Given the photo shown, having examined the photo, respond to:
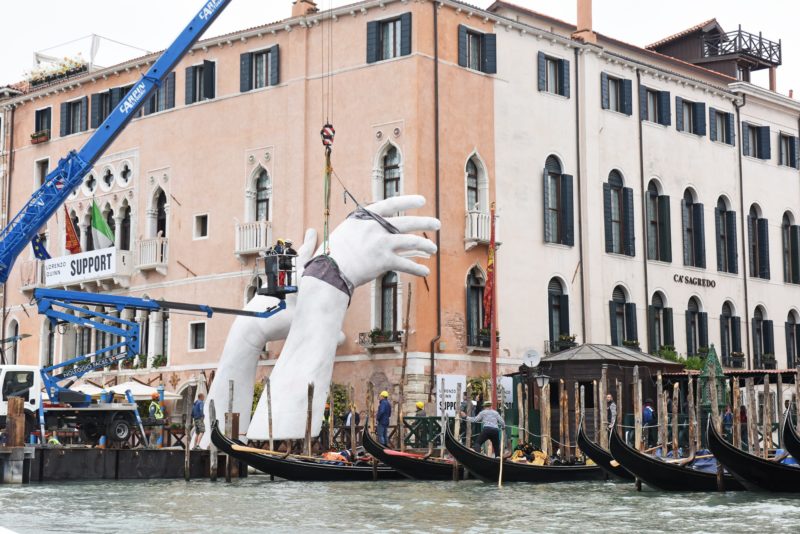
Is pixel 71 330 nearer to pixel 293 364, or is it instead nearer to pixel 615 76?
pixel 293 364

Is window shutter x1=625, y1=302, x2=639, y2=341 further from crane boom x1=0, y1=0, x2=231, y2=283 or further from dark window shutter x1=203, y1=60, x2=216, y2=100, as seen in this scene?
crane boom x1=0, y1=0, x2=231, y2=283

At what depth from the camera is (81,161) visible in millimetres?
26219

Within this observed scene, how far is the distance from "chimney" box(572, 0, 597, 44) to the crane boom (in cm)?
868

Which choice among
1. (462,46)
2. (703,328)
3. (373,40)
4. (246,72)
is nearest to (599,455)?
(462,46)

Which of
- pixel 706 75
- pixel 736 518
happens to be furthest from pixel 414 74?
pixel 736 518

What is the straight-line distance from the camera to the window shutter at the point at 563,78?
101ft

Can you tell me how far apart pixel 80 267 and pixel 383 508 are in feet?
55.9

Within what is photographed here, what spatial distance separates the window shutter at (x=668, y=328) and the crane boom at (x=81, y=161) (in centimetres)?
1225

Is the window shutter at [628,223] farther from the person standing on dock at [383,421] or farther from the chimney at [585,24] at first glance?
the person standing on dock at [383,421]

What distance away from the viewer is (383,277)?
28.1 meters

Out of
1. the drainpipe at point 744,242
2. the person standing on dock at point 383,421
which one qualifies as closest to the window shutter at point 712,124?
the drainpipe at point 744,242

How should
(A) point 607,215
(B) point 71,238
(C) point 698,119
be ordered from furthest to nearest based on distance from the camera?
(C) point 698,119 → (B) point 71,238 → (A) point 607,215

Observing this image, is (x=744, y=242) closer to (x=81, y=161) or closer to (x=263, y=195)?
(x=263, y=195)

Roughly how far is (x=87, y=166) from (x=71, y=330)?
331 inches
